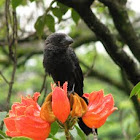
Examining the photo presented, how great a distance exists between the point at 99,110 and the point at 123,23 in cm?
125

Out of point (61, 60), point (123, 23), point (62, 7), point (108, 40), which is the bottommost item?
point (61, 60)

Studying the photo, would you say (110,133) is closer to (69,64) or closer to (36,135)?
(69,64)

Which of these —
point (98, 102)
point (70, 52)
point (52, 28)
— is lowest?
point (98, 102)

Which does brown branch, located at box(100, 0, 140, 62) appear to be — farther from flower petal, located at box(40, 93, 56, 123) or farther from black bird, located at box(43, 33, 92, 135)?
flower petal, located at box(40, 93, 56, 123)

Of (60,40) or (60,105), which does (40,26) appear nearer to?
(60,40)

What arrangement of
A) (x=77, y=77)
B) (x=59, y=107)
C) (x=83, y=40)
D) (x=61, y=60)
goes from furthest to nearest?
(x=83, y=40) → (x=77, y=77) → (x=61, y=60) → (x=59, y=107)

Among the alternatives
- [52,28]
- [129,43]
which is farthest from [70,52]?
[129,43]

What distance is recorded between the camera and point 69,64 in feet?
10.0

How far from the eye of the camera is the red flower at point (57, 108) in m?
1.60

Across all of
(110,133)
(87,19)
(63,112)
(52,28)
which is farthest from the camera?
(110,133)

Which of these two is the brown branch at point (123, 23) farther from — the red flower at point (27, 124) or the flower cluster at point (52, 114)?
the red flower at point (27, 124)

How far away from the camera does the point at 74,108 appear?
5.45ft

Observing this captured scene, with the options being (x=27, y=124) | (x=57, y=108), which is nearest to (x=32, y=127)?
(x=27, y=124)

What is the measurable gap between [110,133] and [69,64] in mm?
13690
